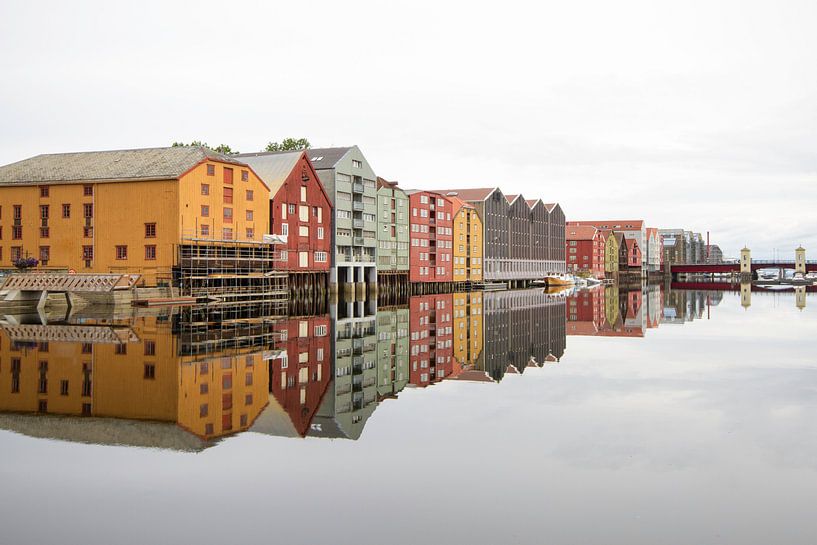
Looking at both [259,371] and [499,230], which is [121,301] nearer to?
[259,371]

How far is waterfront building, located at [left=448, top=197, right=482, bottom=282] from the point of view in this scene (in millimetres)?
107250

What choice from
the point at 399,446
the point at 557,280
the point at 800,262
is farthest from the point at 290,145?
the point at 800,262

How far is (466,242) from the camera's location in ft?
364

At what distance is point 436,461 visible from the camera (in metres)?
11.8

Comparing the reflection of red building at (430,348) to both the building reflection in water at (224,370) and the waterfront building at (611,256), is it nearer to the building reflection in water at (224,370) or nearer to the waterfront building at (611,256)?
the building reflection in water at (224,370)

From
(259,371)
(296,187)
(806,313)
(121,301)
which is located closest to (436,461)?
(259,371)

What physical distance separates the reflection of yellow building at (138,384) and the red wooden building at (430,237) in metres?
70.4

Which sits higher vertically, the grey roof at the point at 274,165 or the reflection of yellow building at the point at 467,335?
the grey roof at the point at 274,165

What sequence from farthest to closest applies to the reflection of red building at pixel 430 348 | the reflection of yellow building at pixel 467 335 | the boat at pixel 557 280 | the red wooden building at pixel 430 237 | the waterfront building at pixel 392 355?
the boat at pixel 557 280
the red wooden building at pixel 430 237
the reflection of yellow building at pixel 467 335
the reflection of red building at pixel 430 348
the waterfront building at pixel 392 355

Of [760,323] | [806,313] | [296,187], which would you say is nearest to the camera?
[760,323]

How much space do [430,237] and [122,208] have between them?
4902 cm

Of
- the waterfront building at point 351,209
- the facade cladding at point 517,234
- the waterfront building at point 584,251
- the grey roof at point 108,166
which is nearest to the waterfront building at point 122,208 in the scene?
the grey roof at point 108,166

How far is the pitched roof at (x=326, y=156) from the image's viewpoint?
79.9 meters

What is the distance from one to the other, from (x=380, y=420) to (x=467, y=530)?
658 centimetres
